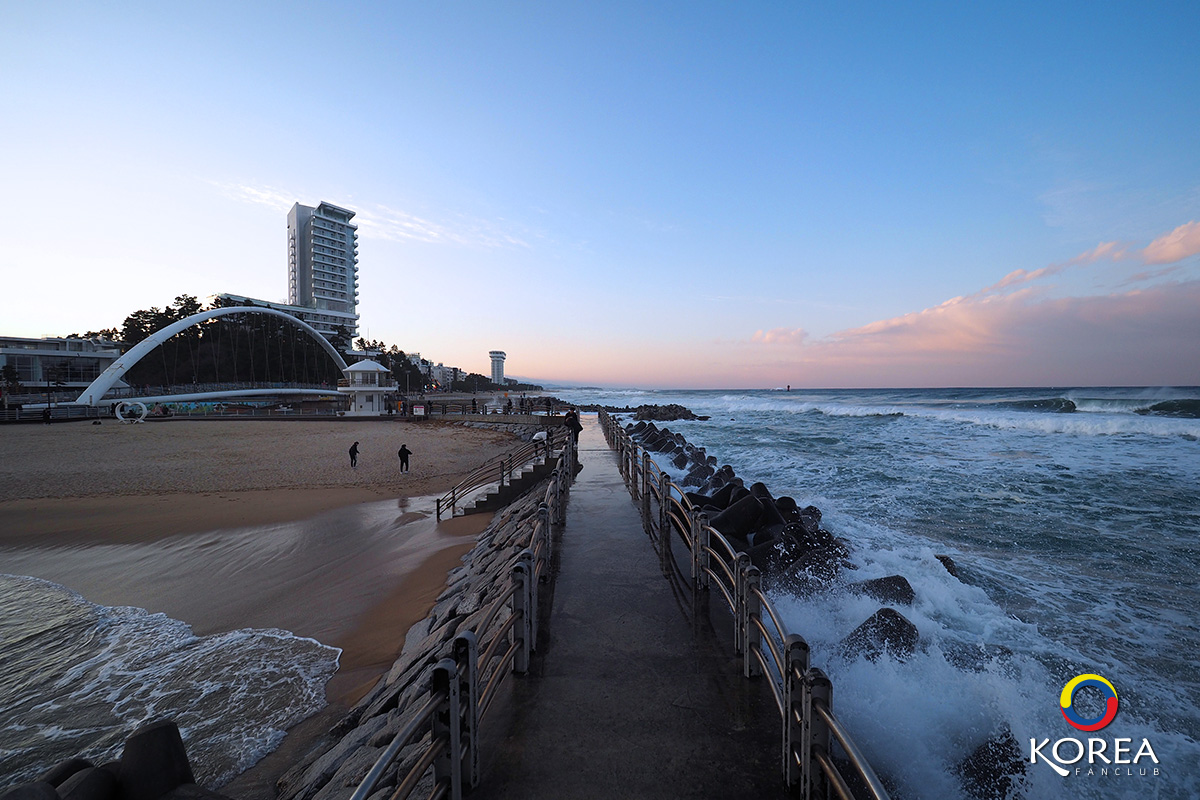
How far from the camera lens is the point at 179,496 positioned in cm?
1638

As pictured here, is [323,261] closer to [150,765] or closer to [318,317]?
[318,317]

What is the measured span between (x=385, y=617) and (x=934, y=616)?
7.78 m

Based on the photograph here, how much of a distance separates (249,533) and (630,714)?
1251cm

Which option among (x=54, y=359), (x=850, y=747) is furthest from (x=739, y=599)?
(x=54, y=359)

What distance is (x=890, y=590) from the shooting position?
6406 mm

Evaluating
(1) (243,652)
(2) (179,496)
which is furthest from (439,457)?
(1) (243,652)

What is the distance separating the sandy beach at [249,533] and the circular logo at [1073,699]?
23.9ft

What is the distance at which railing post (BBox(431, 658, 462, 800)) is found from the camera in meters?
2.40

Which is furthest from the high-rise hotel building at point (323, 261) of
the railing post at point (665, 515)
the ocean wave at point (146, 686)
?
the railing post at point (665, 515)

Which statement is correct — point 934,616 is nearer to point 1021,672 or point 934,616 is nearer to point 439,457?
point 1021,672

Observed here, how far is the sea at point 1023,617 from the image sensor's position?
387 centimetres

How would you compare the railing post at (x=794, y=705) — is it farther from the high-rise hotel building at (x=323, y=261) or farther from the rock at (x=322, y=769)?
the high-rise hotel building at (x=323, y=261)

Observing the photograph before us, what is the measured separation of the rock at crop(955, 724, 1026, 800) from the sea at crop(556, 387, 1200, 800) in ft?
0.17

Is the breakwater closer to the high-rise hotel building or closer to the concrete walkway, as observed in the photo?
the concrete walkway
